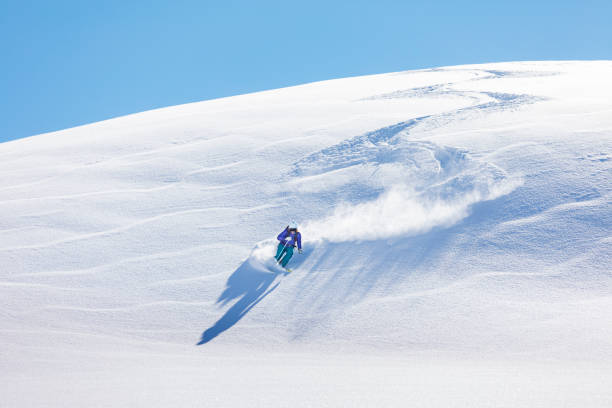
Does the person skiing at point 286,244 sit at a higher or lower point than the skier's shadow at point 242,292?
higher

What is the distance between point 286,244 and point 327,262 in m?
0.57

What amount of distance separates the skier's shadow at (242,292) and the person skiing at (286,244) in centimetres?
23

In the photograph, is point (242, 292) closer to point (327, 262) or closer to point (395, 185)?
point (327, 262)

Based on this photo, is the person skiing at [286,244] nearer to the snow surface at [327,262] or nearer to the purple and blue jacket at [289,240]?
the purple and blue jacket at [289,240]

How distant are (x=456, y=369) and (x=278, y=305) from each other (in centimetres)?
230

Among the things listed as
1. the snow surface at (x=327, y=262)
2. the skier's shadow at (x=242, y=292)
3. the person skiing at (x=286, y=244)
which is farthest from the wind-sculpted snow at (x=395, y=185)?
the skier's shadow at (x=242, y=292)

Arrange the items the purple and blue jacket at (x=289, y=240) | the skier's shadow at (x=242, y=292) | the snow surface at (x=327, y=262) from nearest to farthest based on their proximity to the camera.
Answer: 1. the snow surface at (x=327, y=262)
2. the skier's shadow at (x=242, y=292)
3. the purple and blue jacket at (x=289, y=240)

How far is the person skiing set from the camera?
6641 millimetres

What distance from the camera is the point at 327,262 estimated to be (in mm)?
6680

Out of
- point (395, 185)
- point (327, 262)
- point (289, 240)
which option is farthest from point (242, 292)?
point (395, 185)

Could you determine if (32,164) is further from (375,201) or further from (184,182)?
(375,201)

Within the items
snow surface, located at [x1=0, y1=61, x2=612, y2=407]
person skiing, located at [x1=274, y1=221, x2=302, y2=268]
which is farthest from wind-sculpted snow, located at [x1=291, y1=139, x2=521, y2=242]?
person skiing, located at [x1=274, y1=221, x2=302, y2=268]

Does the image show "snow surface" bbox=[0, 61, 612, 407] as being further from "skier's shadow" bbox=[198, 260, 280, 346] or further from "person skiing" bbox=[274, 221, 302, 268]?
"person skiing" bbox=[274, 221, 302, 268]

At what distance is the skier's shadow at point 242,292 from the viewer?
18.6 feet
